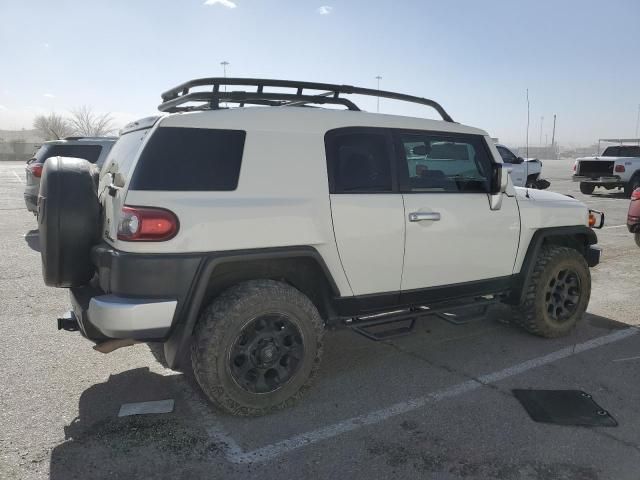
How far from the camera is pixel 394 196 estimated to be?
3.71m

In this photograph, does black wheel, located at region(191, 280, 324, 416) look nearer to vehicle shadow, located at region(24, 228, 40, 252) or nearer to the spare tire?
the spare tire

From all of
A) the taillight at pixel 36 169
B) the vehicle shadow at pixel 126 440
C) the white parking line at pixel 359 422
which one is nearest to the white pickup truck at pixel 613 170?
the white parking line at pixel 359 422

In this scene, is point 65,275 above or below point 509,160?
below

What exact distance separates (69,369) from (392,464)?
257 cm

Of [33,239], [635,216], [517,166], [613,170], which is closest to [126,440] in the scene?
[33,239]

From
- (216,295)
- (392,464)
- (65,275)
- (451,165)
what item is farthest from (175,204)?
(451,165)

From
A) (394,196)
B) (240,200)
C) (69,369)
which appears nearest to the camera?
(240,200)

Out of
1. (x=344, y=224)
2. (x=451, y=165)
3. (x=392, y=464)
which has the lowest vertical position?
(x=392, y=464)

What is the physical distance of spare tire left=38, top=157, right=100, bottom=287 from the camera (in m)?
3.12

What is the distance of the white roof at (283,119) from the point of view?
10.3 feet

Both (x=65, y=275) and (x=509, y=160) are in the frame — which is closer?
(x=65, y=275)

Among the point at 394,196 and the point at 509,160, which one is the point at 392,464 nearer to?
the point at 394,196

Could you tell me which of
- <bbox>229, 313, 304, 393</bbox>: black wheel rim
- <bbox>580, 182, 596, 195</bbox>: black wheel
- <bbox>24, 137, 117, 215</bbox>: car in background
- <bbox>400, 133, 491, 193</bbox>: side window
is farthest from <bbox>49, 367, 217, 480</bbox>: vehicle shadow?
<bbox>580, 182, 596, 195</bbox>: black wheel

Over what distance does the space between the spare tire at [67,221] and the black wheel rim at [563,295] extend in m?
3.82
